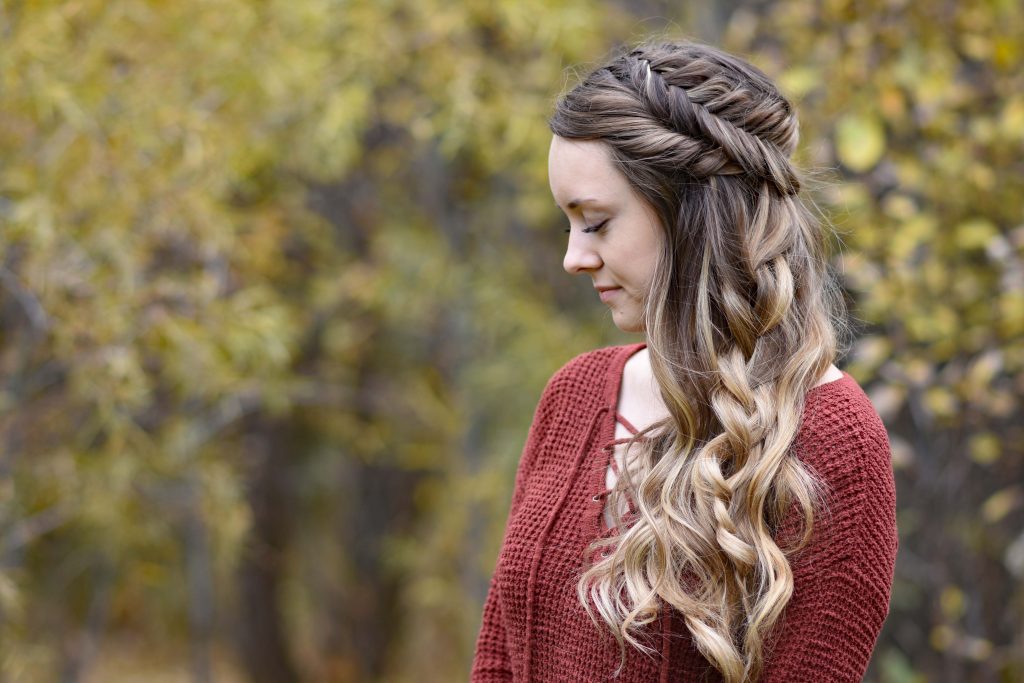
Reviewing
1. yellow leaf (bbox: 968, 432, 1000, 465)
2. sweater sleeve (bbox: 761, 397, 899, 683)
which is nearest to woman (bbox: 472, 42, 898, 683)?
sweater sleeve (bbox: 761, 397, 899, 683)

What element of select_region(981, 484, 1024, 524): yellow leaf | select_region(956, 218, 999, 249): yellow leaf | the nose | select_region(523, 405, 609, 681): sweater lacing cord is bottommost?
select_region(981, 484, 1024, 524): yellow leaf

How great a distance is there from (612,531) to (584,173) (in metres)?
0.50

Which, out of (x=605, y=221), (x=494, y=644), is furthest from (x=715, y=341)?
(x=494, y=644)

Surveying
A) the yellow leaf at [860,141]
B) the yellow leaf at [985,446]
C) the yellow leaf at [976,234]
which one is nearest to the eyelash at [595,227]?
the yellow leaf at [860,141]

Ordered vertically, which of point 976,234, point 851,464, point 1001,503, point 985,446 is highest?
point 976,234

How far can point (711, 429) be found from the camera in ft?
4.80

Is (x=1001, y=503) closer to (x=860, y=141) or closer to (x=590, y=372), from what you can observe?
(x=860, y=141)

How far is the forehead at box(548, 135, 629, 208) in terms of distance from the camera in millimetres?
1454

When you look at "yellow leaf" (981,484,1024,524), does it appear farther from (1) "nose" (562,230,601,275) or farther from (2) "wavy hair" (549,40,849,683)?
(1) "nose" (562,230,601,275)

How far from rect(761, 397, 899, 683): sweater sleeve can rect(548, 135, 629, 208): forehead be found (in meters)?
0.43

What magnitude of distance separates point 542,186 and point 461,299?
625 mm

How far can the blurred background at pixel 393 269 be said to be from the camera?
277 centimetres

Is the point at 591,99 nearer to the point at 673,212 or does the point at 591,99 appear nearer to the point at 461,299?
the point at 673,212

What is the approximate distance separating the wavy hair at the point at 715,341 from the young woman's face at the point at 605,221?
2 cm
